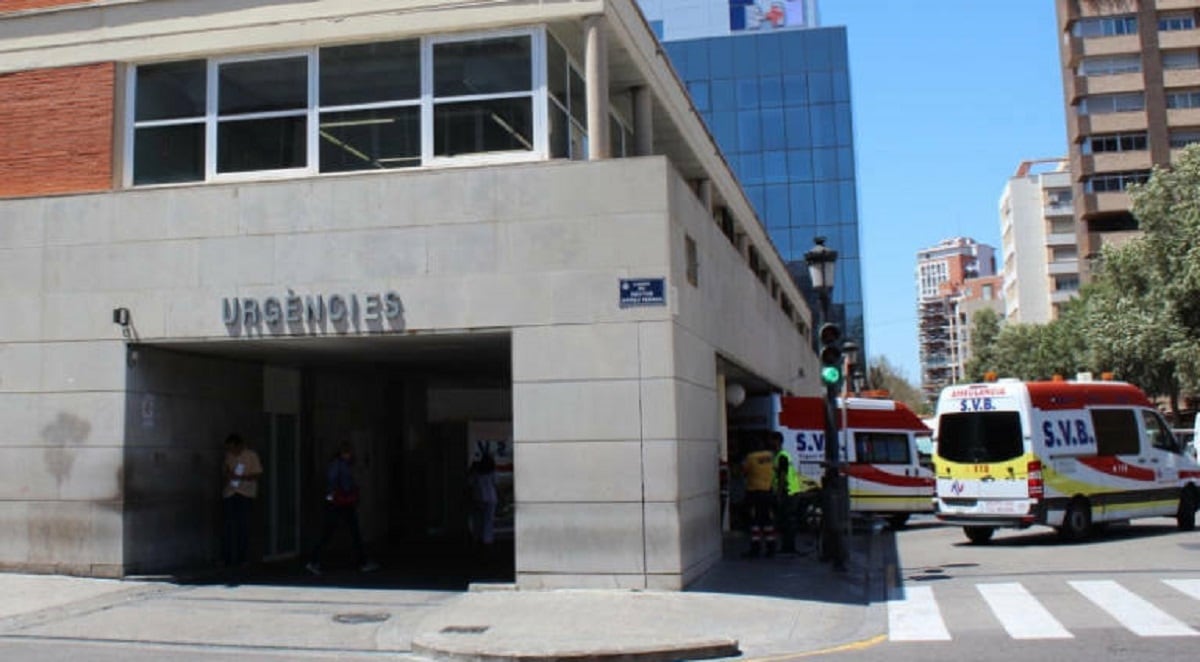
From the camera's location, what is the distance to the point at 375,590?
518 inches

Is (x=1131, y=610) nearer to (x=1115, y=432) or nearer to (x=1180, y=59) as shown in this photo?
(x=1115, y=432)

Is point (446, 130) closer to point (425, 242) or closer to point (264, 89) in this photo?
point (425, 242)

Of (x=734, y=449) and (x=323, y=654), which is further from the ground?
(x=734, y=449)

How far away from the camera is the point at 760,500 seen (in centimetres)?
1587

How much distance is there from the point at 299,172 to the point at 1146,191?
92.8 feet

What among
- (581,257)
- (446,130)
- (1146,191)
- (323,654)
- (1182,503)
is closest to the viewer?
(323,654)

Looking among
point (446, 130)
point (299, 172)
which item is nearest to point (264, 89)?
point (299, 172)

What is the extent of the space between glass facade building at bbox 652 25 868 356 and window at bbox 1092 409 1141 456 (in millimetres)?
47437

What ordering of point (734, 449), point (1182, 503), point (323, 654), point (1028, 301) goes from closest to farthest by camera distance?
point (323, 654)
point (1182, 503)
point (734, 449)
point (1028, 301)

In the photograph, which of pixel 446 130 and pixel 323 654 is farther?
pixel 446 130

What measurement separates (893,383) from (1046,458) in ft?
314

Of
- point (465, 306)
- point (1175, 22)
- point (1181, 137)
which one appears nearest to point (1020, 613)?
point (465, 306)

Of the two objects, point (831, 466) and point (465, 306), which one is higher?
point (465, 306)

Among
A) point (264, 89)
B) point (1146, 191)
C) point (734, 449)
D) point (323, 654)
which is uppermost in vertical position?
point (1146, 191)
